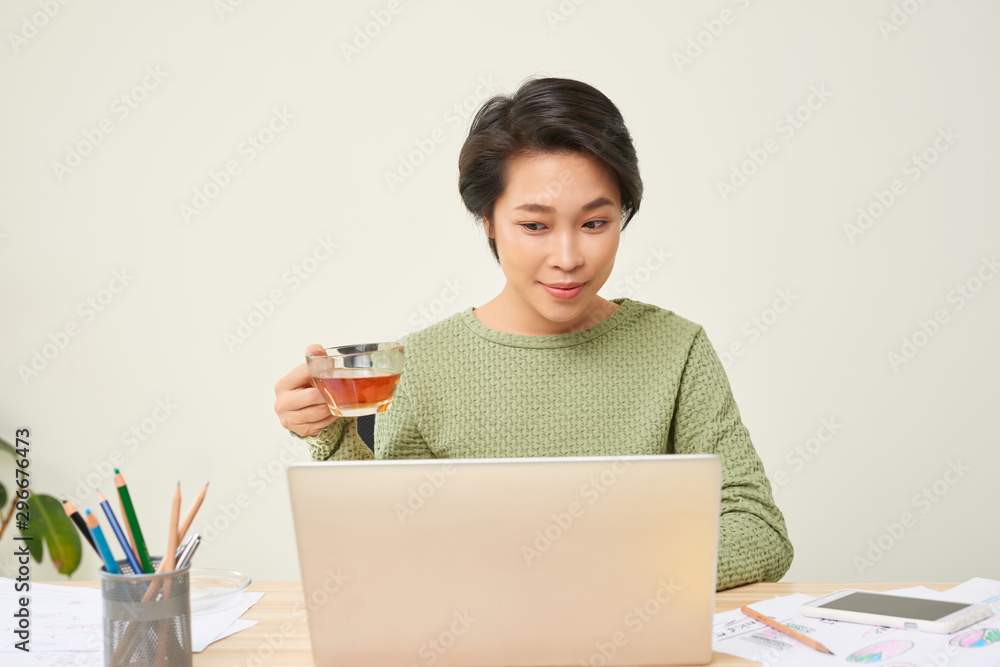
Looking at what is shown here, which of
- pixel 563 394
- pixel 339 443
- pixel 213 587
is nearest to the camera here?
pixel 213 587

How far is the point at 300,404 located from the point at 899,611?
83 centimetres

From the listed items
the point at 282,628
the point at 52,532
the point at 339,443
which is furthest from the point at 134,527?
the point at 52,532

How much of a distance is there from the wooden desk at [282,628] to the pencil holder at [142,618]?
0.11 m

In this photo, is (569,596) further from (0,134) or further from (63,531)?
(0,134)

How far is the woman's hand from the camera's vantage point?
4.03ft

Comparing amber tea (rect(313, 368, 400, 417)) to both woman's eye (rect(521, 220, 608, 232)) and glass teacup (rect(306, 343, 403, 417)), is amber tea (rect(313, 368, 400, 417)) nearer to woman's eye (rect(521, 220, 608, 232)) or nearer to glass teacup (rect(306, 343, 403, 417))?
glass teacup (rect(306, 343, 403, 417))

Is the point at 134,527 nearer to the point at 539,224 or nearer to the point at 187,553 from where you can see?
the point at 187,553

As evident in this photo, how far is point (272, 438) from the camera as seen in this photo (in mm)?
2695

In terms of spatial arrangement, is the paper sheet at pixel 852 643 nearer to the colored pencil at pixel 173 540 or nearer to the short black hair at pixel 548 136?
the colored pencil at pixel 173 540

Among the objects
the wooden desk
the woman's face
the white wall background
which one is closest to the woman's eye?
the woman's face

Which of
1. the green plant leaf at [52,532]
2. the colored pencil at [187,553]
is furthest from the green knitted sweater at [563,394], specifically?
the green plant leaf at [52,532]

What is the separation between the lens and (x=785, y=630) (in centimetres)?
98

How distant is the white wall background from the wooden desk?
54.3 inches

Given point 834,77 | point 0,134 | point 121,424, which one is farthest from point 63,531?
point 834,77
